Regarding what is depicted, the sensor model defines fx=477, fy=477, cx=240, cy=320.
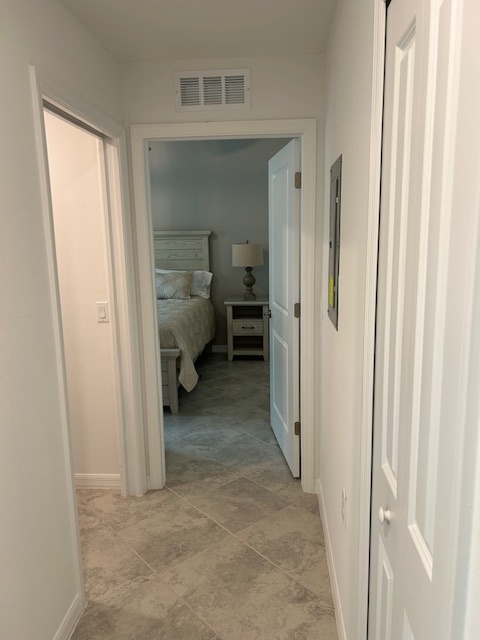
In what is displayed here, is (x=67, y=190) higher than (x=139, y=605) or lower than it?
higher

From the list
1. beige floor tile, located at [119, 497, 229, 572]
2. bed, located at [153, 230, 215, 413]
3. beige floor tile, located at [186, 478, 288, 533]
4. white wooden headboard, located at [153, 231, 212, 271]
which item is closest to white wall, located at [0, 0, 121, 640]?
beige floor tile, located at [119, 497, 229, 572]

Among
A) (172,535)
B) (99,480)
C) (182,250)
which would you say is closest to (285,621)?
(172,535)

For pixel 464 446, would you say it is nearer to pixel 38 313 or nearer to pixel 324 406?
pixel 38 313

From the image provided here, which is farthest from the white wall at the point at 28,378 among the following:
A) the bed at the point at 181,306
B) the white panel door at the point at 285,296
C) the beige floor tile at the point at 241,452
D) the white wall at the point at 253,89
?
the bed at the point at 181,306

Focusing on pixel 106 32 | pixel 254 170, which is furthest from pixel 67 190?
pixel 254 170

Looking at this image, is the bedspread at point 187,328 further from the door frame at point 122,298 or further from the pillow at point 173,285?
the door frame at point 122,298

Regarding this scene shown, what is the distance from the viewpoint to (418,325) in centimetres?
84

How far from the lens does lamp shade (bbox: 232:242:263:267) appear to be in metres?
5.74

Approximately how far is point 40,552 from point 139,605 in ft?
2.05

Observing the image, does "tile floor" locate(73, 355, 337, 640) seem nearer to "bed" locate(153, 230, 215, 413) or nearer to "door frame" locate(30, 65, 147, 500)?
"door frame" locate(30, 65, 147, 500)

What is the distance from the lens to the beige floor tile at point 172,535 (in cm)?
241

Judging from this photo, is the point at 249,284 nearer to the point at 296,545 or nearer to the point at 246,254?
the point at 246,254

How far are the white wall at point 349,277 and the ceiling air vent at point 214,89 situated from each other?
534 mm

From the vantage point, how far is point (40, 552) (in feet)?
5.62
